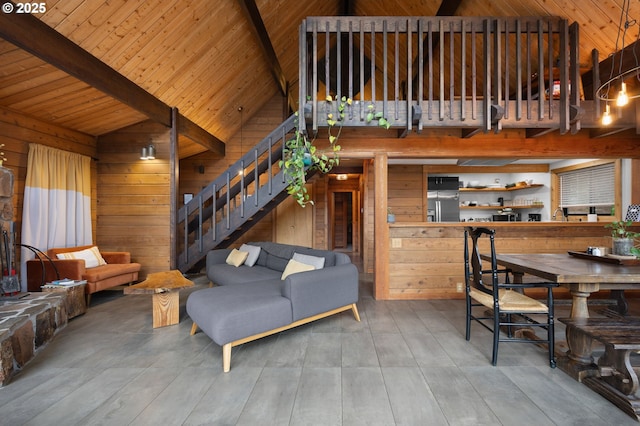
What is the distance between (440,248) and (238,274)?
2884mm

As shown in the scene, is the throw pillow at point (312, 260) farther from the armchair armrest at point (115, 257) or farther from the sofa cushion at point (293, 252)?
the armchair armrest at point (115, 257)

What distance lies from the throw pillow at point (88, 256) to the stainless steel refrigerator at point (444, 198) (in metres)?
6.47

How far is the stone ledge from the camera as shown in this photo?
2070mm

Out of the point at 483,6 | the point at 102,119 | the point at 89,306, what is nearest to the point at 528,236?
the point at 483,6

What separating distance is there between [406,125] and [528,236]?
2.61 m

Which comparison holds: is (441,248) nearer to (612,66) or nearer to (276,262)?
(276,262)

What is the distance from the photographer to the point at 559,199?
20.8 feet

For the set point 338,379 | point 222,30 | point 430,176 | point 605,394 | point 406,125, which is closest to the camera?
point 605,394

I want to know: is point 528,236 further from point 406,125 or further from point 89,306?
point 89,306

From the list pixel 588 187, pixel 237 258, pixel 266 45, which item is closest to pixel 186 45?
pixel 266 45

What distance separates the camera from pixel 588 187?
18.5 feet

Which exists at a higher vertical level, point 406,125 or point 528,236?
point 406,125

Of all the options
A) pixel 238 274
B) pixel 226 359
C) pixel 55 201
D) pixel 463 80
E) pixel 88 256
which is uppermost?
pixel 463 80

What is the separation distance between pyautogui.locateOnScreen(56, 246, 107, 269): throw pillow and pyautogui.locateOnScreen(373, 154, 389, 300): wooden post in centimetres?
409
